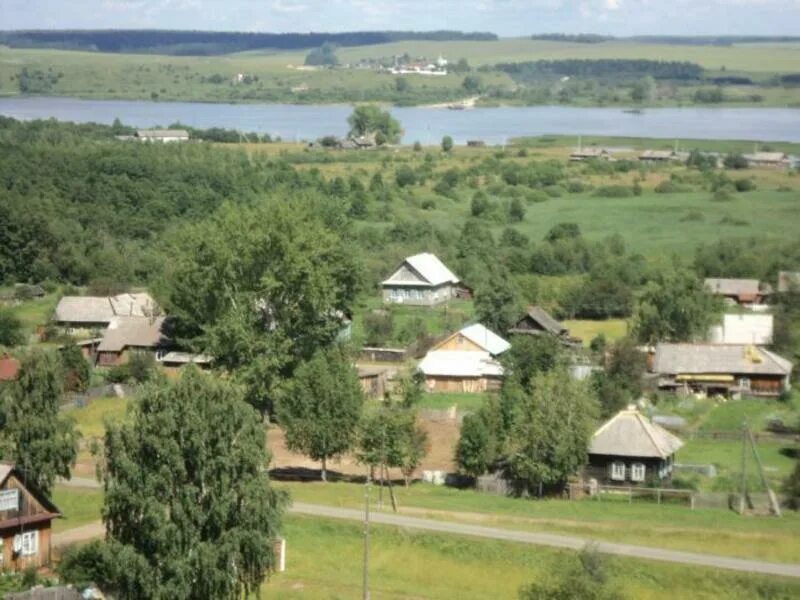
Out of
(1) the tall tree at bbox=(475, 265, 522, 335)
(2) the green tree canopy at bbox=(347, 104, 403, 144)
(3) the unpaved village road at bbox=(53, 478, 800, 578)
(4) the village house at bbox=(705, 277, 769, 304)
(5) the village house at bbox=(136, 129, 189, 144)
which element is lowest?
(3) the unpaved village road at bbox=(53, 478, 800, 578)

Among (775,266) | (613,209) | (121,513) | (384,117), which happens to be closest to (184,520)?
(121,513)

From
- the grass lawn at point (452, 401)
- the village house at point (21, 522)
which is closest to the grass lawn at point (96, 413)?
the grass lawn at point (452, 401)

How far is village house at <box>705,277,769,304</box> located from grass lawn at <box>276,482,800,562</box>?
2233 centimetres

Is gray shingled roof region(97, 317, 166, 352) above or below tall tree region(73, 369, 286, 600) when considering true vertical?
above

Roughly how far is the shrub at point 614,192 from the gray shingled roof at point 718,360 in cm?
3951

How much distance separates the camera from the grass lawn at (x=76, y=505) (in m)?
26.9

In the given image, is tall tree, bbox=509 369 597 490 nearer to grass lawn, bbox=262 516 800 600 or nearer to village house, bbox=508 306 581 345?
grass lawn, bbox=262 516 800 600

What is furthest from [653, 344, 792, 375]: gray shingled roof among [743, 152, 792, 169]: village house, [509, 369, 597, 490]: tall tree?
[743, 152, 792, 169]: village house

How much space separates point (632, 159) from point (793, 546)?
7388cm

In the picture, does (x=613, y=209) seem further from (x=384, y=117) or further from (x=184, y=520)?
(x=184, y=520)

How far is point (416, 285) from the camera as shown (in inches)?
2012

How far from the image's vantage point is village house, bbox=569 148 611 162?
9712 centimetres

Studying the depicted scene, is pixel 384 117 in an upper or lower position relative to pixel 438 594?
upper

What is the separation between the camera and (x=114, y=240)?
2354 inches
